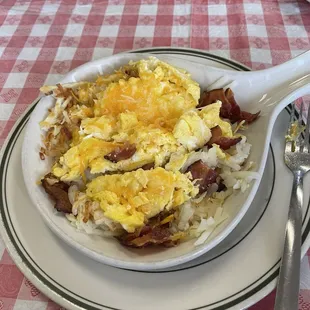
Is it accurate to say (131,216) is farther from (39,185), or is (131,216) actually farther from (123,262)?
(39,185)

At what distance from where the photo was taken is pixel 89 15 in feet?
6.12

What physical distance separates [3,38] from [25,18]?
0.16 meters

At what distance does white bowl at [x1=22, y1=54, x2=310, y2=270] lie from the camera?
A: 87 centimetres

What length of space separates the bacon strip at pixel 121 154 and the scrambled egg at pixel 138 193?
→ 0.16ft

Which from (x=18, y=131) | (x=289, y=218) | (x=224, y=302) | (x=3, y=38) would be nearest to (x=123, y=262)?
(x=224, y=302)

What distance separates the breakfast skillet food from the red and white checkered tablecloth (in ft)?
1.28

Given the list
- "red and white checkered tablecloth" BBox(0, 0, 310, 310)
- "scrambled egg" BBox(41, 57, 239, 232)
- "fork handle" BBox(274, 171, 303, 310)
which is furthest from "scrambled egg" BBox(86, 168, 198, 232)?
"red and white checkered tablecloth" BBox(0, 0, 310, 310)

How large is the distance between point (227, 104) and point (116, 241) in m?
0.50

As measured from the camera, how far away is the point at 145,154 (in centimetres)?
104

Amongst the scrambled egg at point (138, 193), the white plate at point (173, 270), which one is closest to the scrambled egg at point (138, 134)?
the scrambled egg at point (138, 193)

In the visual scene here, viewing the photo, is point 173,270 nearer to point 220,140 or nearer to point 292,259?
point 292,259

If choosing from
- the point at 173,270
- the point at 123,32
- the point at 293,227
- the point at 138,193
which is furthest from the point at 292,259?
the point at 123,32

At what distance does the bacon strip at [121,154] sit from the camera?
1032mm

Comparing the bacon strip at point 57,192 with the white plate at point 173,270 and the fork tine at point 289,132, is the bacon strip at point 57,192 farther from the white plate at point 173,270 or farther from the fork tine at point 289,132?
the fork tine at point 289,132
